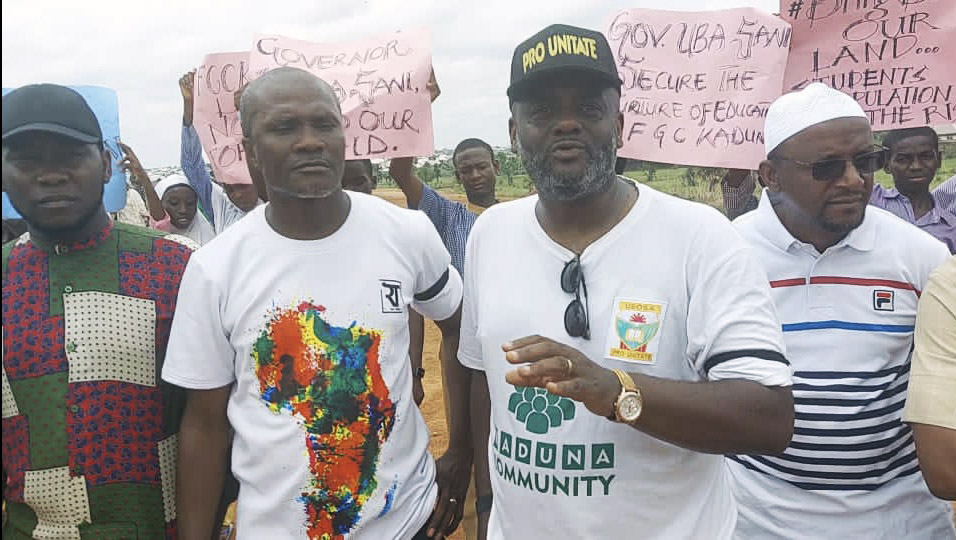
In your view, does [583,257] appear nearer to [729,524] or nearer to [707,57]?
[729,524]

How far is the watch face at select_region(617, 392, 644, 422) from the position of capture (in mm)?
1516

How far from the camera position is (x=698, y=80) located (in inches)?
162

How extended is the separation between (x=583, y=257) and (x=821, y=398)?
0.94 metres

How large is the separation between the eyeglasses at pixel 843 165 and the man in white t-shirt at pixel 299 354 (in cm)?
134

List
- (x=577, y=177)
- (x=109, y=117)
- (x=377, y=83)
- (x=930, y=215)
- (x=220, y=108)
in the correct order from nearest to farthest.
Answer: (x=577, y=177) → (x=109, y=117) → (x=377, y=83) → (x=220, y=108) → (x=930, y=215)

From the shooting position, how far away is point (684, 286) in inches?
69.4

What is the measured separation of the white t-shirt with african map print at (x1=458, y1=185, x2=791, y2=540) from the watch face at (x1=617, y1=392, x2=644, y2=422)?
0.24 meters

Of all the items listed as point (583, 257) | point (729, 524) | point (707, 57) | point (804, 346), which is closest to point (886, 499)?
point (804, 346)

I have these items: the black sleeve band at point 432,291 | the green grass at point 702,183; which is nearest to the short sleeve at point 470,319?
the black sleeve band at point 432,291

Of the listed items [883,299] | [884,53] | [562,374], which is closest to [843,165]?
[883,299]

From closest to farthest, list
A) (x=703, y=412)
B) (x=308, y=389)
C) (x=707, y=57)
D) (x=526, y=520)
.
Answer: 1. (x=703, y=412)
2. (x=526, y=520)
3. (x=308, y=389)
4. (x=707, y=57)

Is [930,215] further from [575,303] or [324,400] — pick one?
[324,400]

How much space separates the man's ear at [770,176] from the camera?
256 cm

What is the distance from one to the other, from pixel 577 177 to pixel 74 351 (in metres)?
1.42
